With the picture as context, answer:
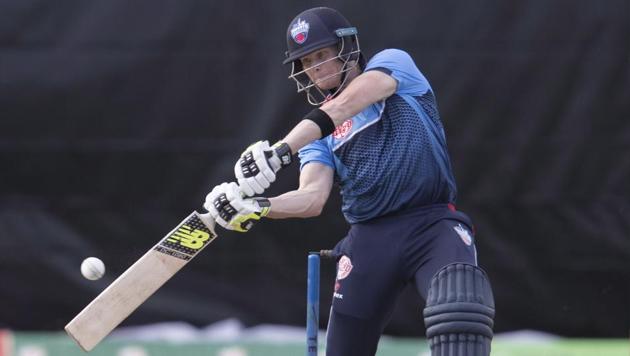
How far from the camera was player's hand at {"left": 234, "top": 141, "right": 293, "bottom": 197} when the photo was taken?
407 centimetres

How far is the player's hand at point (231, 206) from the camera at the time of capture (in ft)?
13.8

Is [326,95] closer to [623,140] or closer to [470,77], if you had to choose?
[470,77]

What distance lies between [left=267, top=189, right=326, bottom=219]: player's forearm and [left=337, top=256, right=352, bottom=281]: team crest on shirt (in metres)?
0.22

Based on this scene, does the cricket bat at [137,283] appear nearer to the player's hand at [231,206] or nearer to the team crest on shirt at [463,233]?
the player's hand at [231,206]

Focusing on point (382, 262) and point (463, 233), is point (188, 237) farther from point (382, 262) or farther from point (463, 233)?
point (463, 233)

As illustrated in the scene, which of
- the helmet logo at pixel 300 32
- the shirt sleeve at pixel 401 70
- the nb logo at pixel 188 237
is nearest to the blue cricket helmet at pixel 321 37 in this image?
the helmet logo at pixel 300 32

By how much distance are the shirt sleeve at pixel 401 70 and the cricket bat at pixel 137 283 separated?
744 mm

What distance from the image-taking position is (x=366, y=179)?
4438 mm

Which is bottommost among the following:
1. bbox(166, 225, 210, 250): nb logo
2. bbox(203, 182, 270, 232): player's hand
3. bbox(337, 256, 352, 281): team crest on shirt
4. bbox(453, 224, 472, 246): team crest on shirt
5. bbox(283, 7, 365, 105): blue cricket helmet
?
bbox(337, 256, 352, 281): team crest on shirt

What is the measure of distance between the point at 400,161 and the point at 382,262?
0.33 m

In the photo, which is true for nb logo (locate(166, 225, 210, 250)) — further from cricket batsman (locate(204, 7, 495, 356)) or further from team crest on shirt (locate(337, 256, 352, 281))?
team crest on shirt (locate(337, 256, 352, 281))

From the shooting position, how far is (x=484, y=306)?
392 centimetres

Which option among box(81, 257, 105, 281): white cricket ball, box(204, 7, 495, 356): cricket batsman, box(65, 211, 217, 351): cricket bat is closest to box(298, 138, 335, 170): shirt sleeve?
box(204, 7, 495, 356): cricket batsman

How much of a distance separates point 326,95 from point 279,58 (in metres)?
1.37
